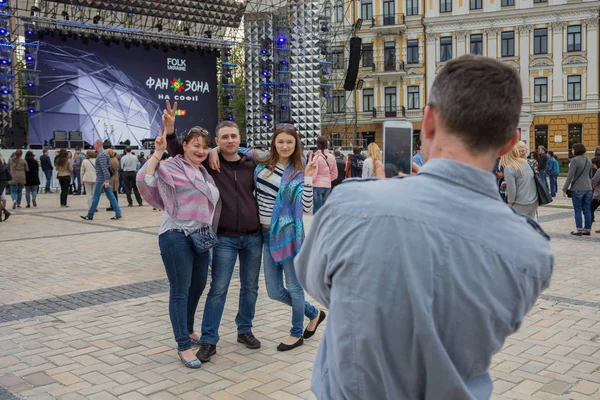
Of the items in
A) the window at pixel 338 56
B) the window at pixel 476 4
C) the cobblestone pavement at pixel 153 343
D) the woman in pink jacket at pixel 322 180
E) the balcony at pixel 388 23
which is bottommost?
the cobblestone pavement at pixel 153 343

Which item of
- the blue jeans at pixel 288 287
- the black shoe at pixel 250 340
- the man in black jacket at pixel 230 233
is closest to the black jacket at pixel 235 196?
the man in black jacket at pixel 230 233

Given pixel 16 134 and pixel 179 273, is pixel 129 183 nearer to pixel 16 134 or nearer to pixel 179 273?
pixel 16 134

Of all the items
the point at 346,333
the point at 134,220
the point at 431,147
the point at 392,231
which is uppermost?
the point at 431,147

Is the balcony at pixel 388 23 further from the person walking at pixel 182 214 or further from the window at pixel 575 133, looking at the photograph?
the person walking at pixel 182 214

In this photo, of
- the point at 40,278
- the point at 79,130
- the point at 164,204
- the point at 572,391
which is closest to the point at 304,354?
the point at 164,204

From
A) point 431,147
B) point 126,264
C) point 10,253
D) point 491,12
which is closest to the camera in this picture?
point 431,147

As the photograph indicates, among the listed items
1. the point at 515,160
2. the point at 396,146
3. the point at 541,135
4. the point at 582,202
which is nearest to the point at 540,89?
the point at 541,135

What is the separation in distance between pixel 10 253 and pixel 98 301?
391cm

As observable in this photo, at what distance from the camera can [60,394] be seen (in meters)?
3.97

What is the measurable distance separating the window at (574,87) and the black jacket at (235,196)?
43.0m

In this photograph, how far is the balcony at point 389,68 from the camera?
151 ft

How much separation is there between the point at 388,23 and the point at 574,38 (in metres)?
13.0

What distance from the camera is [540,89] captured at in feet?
143

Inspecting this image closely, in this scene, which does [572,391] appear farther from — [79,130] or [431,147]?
[79,130]
